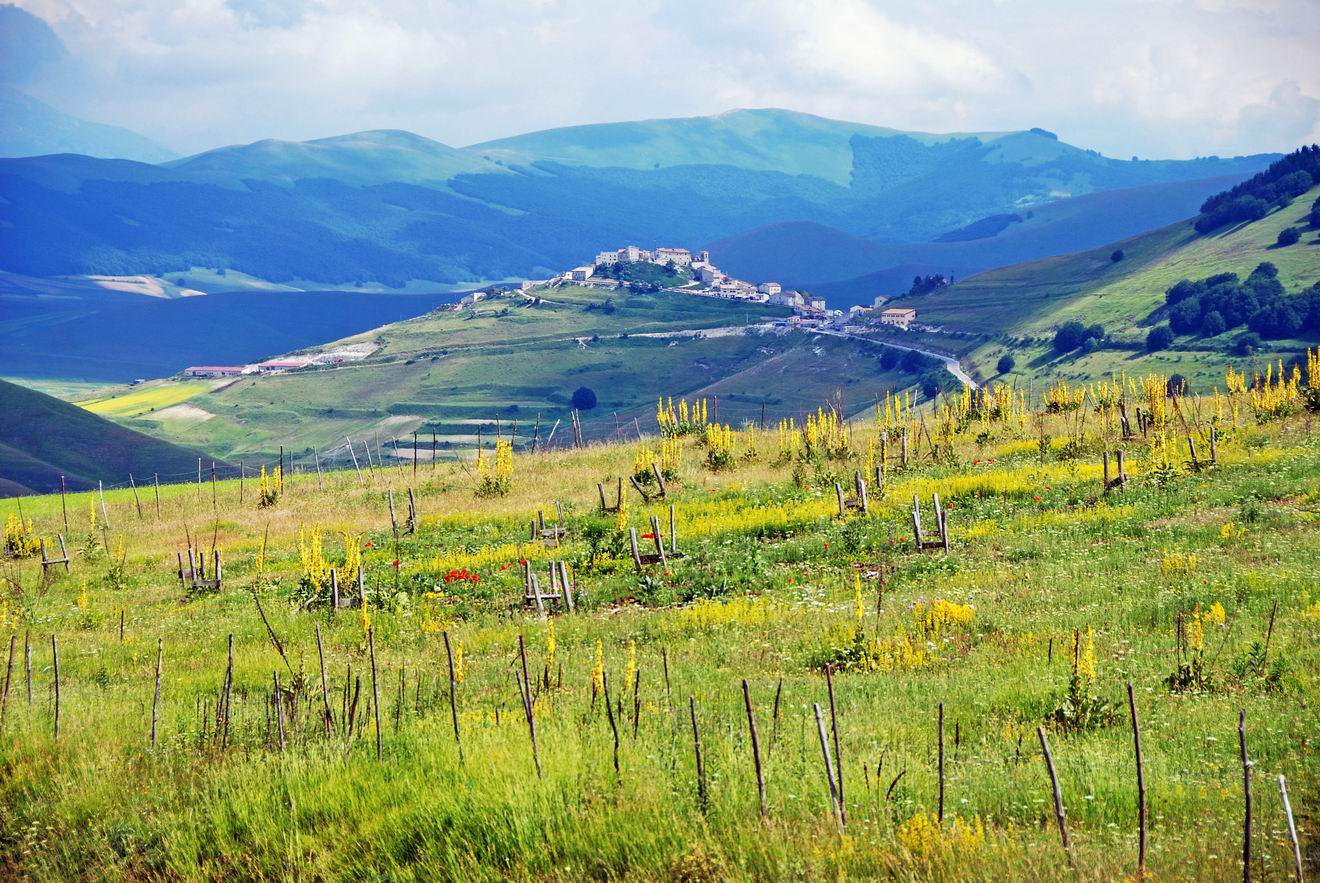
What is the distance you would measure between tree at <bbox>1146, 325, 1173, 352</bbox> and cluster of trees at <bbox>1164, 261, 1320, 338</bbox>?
5.03 meters

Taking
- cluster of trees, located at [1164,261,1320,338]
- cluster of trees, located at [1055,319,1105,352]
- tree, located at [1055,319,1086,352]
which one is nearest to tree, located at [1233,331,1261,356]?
cluster of trees, located at [1164,261,1320,338]

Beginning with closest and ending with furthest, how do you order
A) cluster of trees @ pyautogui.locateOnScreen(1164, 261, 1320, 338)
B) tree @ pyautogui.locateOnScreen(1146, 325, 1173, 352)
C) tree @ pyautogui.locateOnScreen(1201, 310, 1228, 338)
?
cluster of trees @ pyautogui.locateOnScreen(1164, 261, 1320, 338), tree @ pyautogui.locateOnScreen(1146, 325, 1173, 352), tree @ pyautogui.locateOnScreen(1201, 310, 1228, 338)

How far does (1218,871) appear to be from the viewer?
7.32m

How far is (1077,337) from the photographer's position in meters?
161

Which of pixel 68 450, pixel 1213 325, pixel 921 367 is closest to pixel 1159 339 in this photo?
pixel 1213 325

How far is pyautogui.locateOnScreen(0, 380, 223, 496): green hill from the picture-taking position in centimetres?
13575

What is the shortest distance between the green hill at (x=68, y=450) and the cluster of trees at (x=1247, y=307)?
5656 inches

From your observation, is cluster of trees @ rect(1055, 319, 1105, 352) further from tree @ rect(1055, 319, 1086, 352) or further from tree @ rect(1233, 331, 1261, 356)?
tree @ rect(1233, 331, 1261, 356)

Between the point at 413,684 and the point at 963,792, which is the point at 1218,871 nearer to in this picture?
the point at 963,792

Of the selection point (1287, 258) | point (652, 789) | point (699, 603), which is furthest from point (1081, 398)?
point (1287, 258)

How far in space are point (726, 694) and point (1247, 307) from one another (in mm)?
161537

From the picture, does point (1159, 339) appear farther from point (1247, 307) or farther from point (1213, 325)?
point (1247, 307)

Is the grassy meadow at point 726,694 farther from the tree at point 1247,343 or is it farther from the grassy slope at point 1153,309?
the tree at point 1247,343

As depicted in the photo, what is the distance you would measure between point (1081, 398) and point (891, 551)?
99.8 ft
